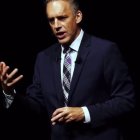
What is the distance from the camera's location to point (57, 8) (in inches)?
84.6

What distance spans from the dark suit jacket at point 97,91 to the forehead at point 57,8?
7.7 inches

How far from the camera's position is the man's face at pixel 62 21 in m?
2.13

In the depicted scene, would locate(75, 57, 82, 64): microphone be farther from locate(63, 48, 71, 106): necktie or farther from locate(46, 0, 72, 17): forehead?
locate(46, 0, 72, 17): forehead

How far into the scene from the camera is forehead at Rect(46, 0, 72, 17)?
2.15 m

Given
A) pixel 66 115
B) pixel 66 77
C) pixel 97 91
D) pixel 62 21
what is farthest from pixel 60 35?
pixel 66 115

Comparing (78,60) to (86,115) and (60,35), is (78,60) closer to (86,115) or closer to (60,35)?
(60,35)

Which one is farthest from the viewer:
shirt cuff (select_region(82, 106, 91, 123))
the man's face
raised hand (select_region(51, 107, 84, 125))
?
the man's face

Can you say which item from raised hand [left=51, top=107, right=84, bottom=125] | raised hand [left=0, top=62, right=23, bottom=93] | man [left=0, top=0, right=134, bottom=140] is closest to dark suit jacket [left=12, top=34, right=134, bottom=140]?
man [left=0, top=0, right=134, bottom=140]

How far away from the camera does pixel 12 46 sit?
9.61ft

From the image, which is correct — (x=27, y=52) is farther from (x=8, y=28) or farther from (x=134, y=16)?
(x=134, y=16)

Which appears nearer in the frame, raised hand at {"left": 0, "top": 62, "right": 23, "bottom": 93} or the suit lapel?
raised hand at {"left": 0, "top": 62, "right": 23, "bottom": 93}

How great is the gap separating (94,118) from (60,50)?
45 cm

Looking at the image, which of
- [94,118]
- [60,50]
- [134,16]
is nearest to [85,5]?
[134,16]

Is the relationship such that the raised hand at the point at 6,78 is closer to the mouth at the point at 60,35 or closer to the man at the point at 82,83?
the man at the point at 82,83
